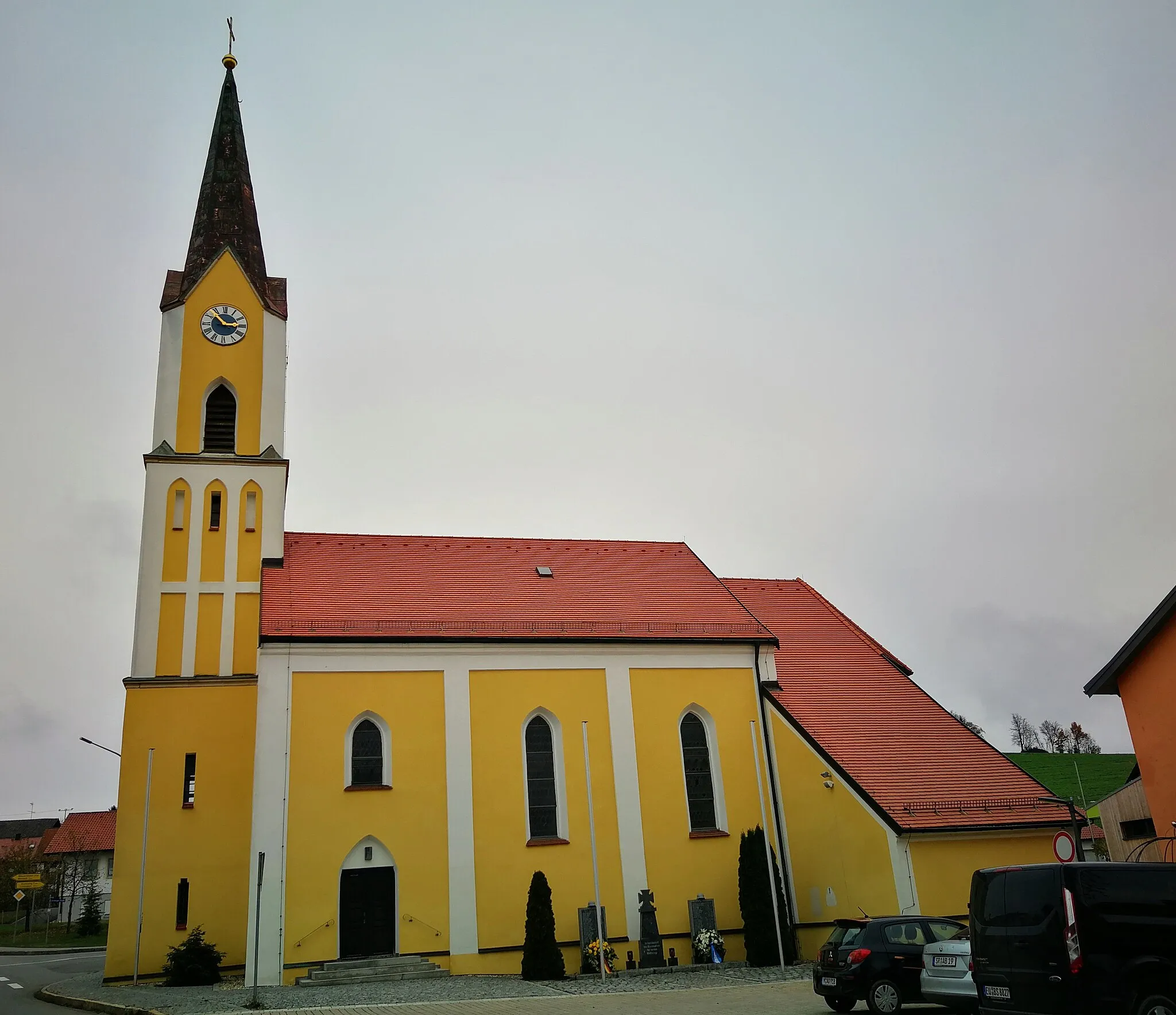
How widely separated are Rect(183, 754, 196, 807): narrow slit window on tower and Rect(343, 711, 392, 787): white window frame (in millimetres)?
3634

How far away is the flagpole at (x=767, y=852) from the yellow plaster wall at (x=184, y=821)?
11.7 metres

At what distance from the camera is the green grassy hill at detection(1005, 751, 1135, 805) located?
185ft

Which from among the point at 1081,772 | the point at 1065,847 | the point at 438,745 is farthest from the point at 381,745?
the point at 1081,772

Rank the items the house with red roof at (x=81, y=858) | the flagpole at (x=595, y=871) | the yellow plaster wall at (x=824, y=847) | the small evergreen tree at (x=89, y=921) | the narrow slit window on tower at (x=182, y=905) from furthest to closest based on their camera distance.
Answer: the house with red roof at (x=81, y=858)
the small evergreen tree at (x=89, y=921)
the yellow plaster wall at (x=824, y=847)
the narrow slit window on tower at (x=182, y=905)
the flagpole at (x=595, y=871)

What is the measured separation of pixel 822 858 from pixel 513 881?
7452 millimetres

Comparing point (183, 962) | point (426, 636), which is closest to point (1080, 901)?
point (426, 636)

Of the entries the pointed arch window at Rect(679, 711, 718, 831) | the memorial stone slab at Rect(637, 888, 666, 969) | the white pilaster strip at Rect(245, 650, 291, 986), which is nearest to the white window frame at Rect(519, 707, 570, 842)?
the memorial stone slab at Rect(637, 888, 666, 969)

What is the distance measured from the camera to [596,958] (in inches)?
849

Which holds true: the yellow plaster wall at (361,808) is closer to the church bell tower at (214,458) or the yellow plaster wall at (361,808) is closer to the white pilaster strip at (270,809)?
the white pilaster strip at (270,809)

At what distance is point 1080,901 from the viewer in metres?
10.2

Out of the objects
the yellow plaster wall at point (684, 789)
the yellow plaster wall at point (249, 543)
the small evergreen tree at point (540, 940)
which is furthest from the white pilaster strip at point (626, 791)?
the yellow plaster wall at point (249, 543)

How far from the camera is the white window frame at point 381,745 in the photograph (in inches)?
880

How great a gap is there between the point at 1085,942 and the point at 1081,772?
60.5m

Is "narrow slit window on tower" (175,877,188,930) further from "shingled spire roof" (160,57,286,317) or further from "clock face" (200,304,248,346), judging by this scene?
"shingled spire roof" (160,57,286,317)
